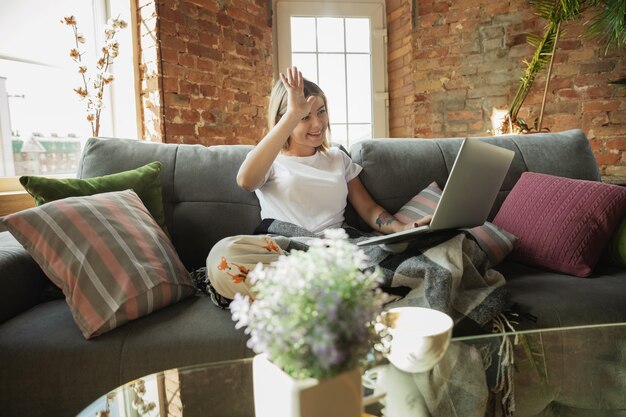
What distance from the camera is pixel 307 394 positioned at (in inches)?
19.1

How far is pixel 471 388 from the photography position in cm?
83

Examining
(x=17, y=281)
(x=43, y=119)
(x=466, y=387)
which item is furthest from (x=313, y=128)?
(x=43, y=119)

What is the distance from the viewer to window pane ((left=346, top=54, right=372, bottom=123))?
4.24 meters

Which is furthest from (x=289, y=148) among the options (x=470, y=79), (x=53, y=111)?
(x=470, y=79)

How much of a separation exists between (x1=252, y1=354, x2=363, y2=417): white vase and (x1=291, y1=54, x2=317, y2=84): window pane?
3.79 metres

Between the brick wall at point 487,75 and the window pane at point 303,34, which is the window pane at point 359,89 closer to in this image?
the brick wall at point 487,75

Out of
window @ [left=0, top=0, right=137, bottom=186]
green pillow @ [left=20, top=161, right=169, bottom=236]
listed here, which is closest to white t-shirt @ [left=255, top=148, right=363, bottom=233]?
green pillow @ [left=20, top=161, right=169, bottom=236]

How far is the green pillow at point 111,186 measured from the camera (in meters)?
1.39

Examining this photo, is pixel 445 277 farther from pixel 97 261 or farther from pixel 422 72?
pixel 422 72

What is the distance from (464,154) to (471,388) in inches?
20.3

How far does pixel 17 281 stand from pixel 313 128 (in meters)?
1.06

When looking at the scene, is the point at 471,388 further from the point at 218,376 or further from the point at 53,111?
the point at 53,111

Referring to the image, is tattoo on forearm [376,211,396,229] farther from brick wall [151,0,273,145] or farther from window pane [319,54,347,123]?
window pane [319,54,347,123]

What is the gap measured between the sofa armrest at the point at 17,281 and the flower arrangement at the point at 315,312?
38.8 inches
